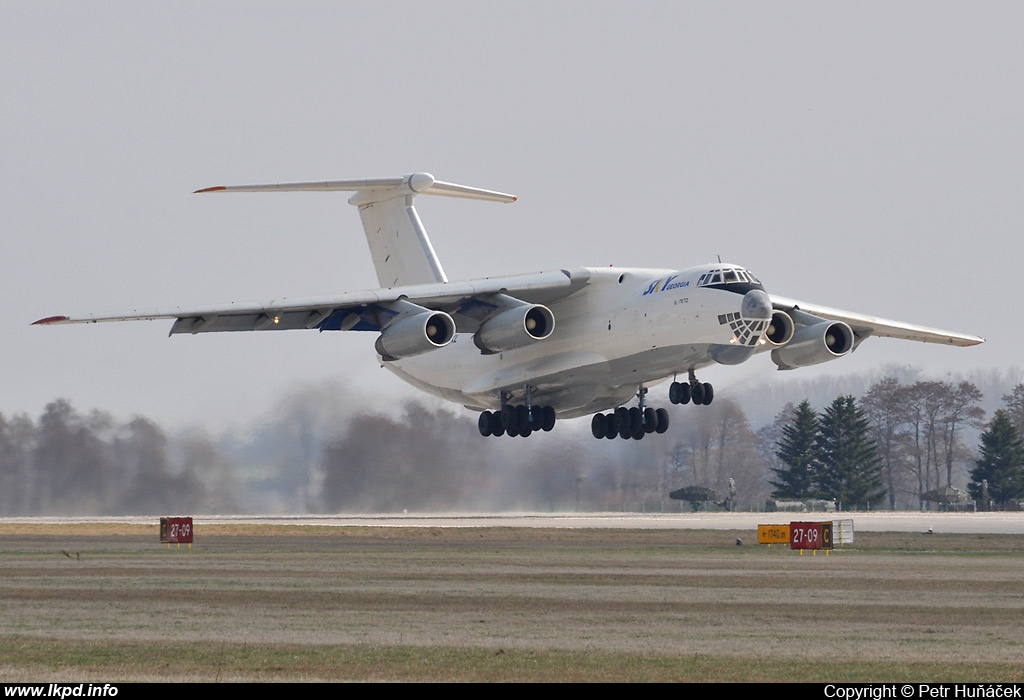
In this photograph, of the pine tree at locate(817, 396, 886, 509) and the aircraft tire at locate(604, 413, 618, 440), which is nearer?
the aircraft tire at locate(604, 413, 618, 440)

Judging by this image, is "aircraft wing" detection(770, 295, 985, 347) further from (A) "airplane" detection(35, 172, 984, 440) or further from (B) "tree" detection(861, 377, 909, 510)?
(B) "tree" detection(861, 377, 909, 510)

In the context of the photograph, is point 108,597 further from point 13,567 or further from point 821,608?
point 821,608

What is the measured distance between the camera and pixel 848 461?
4544 cm

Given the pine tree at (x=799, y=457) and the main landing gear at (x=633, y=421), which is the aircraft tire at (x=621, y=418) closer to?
the main landing gear at (x=633, y=421)

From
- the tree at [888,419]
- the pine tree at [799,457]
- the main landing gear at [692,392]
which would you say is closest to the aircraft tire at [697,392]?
the main landing gear at [692,392]

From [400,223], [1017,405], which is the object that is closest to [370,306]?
[400,223]

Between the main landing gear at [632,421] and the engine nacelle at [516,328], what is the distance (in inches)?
135

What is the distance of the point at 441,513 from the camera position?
3416 centimetres

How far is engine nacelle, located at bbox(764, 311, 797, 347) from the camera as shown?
2575 cm

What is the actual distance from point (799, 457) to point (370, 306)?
77.5 ft

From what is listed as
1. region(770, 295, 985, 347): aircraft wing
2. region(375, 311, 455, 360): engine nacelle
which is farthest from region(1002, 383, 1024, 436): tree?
region(375, 311, 455, 360): engine nacelle

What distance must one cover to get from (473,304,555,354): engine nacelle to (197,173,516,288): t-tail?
17.8 feet

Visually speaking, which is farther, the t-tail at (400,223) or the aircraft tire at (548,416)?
the t-tail at (400,223)

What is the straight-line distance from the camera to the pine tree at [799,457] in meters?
45.6
